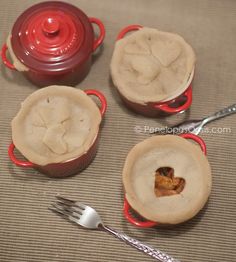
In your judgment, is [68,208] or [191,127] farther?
[191,127]

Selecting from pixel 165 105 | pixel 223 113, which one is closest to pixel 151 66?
pixel 165 105

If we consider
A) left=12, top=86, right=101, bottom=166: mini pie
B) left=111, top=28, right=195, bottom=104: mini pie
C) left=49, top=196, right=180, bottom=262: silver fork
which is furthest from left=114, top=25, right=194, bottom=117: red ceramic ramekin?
left=49, top=196, right=180, bottom=262: silver fork

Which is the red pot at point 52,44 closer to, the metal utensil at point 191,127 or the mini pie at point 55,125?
the mini pie at point 55,125

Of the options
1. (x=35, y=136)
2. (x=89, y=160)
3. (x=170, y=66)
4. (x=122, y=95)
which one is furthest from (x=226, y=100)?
(x=35, y=136)

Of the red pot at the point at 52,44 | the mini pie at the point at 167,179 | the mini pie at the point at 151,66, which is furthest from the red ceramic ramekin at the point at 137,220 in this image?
the red pot at the point at 52,44

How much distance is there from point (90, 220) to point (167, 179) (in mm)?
212

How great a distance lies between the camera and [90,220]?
1046 millimetres

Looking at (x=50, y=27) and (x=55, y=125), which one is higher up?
(x=50, y=27)

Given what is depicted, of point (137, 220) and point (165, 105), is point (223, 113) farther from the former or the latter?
point (137, 220)

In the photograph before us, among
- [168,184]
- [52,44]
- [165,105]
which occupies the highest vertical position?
[52,44]

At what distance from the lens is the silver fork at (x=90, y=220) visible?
1.03 m

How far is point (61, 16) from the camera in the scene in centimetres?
117

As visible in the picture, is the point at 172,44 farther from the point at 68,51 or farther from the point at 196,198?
the point at 196,198

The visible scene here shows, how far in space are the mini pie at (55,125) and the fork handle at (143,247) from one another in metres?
0.21
